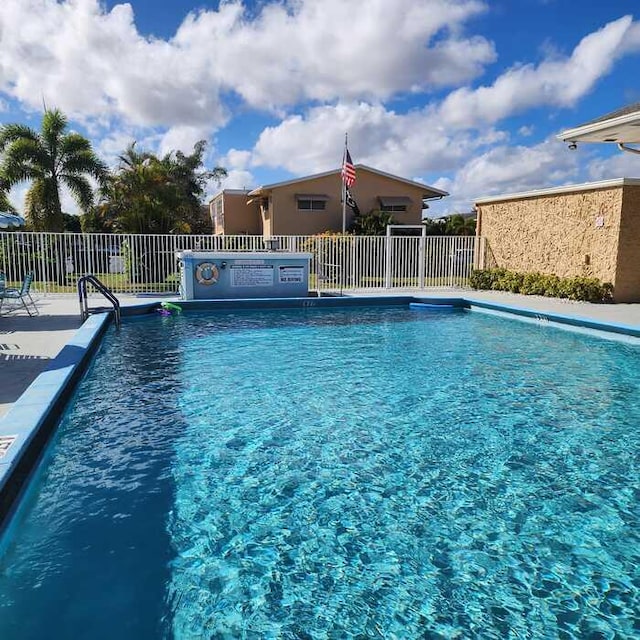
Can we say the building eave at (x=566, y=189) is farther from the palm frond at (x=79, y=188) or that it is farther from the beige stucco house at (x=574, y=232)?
the palm frond at (x=79, y=188)

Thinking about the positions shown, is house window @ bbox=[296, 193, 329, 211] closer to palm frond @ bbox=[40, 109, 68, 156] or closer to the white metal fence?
the white metal fence

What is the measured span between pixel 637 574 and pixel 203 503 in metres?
2.60

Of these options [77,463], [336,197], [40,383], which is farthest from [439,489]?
[336,197]

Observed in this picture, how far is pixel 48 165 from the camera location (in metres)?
20.2

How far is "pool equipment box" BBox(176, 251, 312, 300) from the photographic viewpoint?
1380 centimetres

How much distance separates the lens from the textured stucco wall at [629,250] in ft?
43.8

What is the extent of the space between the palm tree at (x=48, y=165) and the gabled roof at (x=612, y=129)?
16795mm

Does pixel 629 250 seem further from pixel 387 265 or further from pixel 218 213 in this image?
pixel 218 213

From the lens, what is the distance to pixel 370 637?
2.49 metres

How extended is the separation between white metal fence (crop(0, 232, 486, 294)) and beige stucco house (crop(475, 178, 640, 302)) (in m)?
1.33

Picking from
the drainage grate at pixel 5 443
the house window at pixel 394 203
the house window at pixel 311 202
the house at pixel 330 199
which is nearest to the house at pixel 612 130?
the drainage grate at pixel 5 443

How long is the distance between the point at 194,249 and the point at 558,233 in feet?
34.1

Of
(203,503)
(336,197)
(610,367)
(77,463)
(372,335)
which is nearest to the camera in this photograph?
(203,503)

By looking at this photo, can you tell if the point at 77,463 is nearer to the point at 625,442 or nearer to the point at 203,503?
the point at 203,503
